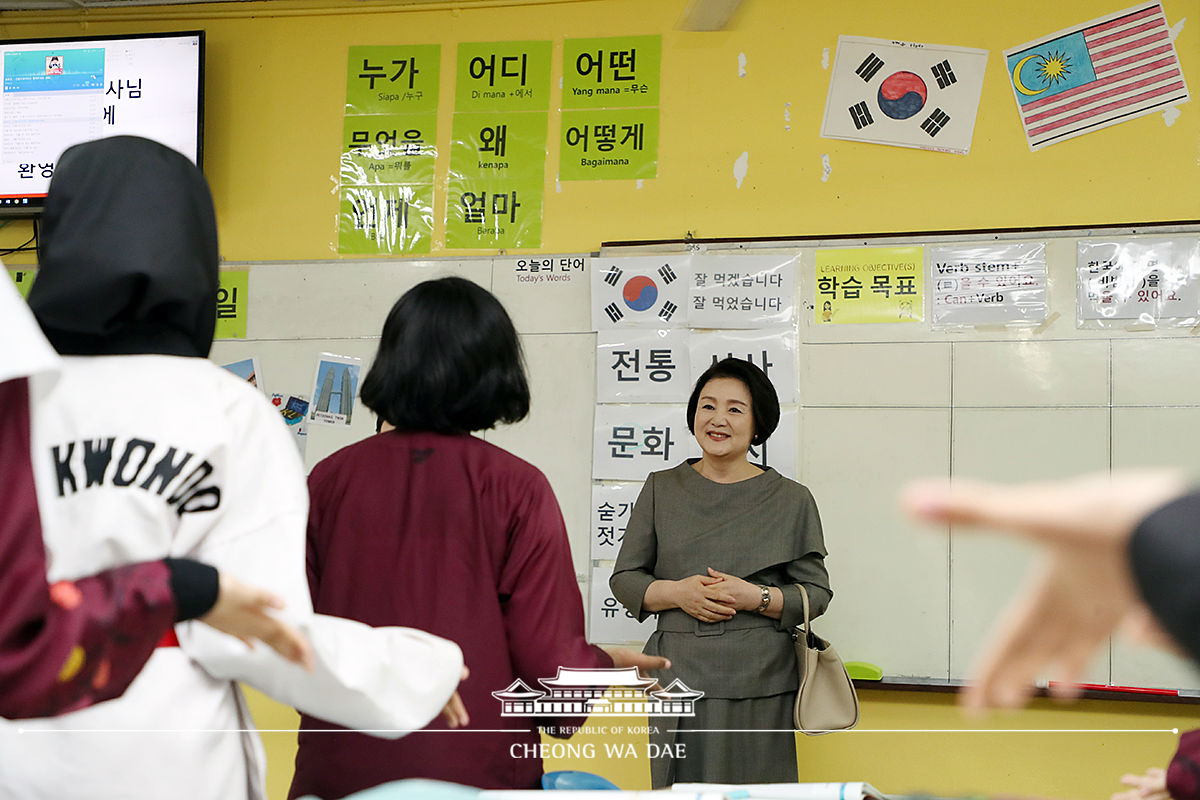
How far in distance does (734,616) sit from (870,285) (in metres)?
1.00

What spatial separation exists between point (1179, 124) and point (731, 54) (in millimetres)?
1155

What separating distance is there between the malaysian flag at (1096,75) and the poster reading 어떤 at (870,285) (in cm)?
46

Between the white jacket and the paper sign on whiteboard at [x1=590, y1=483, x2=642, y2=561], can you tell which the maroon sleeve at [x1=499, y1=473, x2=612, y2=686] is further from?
the paper sign on whiteboard at [x1=590, y1=483, x2=642, y2=561]

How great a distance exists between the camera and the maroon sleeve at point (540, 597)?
51.0 inches

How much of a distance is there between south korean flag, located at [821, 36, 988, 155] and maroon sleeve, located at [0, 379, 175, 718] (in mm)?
2386

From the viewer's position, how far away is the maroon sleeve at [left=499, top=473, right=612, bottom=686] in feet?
4.25

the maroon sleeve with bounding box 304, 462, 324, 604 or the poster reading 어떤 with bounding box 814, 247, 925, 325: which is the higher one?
the poster reading 어떤 with bounding box 814, 247, 925, 325

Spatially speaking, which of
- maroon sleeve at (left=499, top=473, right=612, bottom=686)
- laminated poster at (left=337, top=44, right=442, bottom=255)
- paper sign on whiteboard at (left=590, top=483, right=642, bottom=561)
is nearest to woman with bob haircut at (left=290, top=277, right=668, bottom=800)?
maroon sleeve at (left=499, top=473, right=612, bottom=686)

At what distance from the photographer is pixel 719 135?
2.86 m

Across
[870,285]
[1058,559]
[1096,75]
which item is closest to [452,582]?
[1058,559]

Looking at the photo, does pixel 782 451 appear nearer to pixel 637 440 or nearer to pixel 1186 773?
pixel 637 440

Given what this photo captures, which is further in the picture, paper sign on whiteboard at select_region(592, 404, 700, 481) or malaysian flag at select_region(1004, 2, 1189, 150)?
paper sign on whiteboard at select_region(592, 404, 700, 481)

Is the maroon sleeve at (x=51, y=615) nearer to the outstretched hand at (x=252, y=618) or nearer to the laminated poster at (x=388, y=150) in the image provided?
the outstretched hand at (x=252, y=618)

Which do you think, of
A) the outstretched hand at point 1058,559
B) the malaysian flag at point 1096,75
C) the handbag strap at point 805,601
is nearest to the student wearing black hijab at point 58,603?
the outstretched hand at point 1058,559
